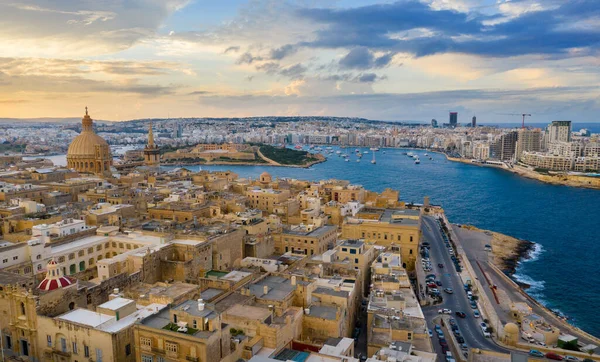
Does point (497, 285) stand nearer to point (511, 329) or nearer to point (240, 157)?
point (511, 329)

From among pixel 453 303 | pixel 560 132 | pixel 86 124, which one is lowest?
pixel 453 303

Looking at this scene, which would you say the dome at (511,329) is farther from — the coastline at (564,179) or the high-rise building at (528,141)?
the high-rise building at (528,141)

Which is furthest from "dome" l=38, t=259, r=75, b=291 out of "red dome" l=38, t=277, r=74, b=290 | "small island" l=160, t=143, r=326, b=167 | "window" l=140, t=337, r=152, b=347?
"small island" l=160, t=143, r=326, b=167

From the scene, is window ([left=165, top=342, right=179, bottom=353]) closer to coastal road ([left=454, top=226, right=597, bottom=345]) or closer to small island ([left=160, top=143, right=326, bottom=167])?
coastal road ([left=454, top=226, right=597, bottom=345])

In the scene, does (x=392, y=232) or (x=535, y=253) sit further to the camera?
(x=535, y=253)

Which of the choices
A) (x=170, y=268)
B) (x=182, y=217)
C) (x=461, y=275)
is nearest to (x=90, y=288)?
(x=170, y=268)

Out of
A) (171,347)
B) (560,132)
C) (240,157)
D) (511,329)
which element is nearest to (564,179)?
(560,132)

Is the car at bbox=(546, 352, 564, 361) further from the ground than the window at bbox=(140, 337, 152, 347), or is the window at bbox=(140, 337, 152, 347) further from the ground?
the window at bbox=(140, 337, 152, 347)
